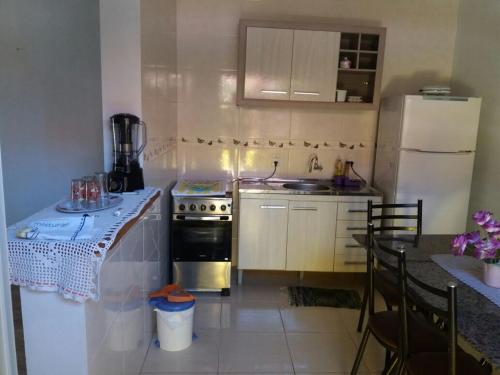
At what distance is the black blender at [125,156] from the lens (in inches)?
89.9

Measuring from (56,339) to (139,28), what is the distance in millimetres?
1717

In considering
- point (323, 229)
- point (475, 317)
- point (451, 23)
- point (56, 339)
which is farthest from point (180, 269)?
point (451, 23)

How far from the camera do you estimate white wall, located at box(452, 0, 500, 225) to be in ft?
10.2

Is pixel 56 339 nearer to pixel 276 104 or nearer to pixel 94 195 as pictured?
pixel 94 195

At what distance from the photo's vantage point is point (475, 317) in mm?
1435

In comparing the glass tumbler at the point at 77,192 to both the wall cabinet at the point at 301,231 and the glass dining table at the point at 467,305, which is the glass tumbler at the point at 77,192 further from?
the wall cabinet at the point at 301,231

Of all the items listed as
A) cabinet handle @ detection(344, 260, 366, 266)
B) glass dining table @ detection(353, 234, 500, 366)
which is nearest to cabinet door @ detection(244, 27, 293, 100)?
cabinet handle @ detection(344, 260, 366, 266)

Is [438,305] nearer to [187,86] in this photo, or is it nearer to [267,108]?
[267,108]

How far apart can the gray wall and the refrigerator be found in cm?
231

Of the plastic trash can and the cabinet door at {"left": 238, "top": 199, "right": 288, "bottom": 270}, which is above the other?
the cabinet door at {"left": 238, "top": 199, "right": 288, "bottom": 270}

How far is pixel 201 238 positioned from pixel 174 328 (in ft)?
2.96

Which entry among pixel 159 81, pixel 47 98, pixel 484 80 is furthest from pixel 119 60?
pixel 484 80

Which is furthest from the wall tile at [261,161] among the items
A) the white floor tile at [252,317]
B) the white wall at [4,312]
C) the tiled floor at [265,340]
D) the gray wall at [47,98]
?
the white wall at [4,312]

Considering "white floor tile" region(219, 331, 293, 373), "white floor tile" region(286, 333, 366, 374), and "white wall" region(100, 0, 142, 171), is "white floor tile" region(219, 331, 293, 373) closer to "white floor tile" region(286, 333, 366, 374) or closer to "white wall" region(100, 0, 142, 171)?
"white floor tile" region(286, 333, 366, 374)
